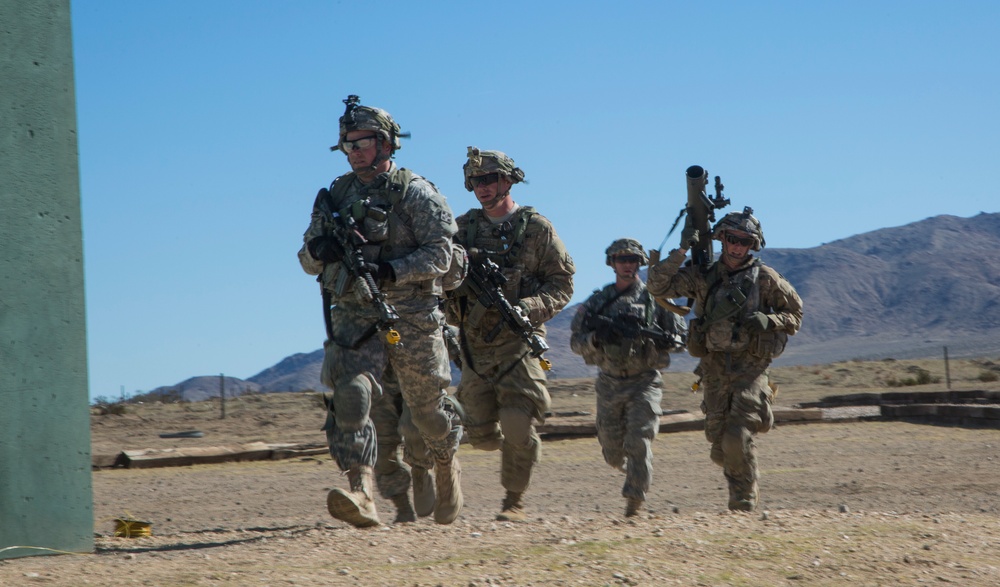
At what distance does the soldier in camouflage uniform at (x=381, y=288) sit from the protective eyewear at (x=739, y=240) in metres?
2.08

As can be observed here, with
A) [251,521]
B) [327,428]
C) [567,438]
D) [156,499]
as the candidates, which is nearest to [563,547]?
[327,428]

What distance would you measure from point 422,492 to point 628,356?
1.78 meters

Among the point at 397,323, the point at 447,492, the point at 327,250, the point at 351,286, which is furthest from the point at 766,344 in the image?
the point at 327,250

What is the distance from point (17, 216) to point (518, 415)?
3.35 meters

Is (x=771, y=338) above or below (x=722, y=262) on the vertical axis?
below

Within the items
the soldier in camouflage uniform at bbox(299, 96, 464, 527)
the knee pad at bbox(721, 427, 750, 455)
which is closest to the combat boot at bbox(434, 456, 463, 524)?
the soldier in camouflage uniform at bbox(299, 96, 464, 527)

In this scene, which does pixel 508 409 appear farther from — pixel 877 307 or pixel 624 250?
pixel 877 307

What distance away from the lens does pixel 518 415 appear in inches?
328

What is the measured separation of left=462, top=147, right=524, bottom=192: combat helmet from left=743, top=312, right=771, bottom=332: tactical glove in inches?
70.9

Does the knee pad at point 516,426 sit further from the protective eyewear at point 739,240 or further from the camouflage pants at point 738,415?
the protective eyewear at point 739,240

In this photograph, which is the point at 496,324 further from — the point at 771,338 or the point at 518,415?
the point at 771,338

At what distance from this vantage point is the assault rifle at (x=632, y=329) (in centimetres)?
895

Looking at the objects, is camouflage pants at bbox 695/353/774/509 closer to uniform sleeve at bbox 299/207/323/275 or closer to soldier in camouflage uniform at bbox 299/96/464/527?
soldier in camouflage uniform at bbox 299/96/464/527

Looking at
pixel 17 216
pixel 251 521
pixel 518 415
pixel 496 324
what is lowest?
pixel 251 521
